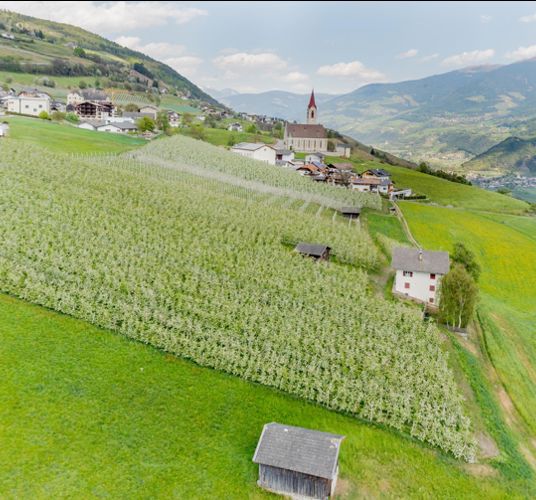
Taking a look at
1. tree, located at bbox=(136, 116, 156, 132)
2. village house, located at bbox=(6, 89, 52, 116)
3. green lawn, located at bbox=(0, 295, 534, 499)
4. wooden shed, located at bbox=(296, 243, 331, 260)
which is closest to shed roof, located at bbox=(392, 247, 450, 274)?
wooden shed, located at bbox=(296, 243, 331, 260)

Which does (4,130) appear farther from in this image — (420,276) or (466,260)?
(466,260)

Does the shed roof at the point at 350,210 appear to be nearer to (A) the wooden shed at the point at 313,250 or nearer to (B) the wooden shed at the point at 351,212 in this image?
(B) the wooden shed at the point at 351,212

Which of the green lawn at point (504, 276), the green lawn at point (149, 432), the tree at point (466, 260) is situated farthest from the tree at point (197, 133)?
the green lawn at point (149, 432)

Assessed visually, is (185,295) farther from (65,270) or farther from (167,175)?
(167,175)

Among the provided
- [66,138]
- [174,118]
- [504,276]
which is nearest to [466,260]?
[504,276]

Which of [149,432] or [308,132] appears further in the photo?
[308,132]

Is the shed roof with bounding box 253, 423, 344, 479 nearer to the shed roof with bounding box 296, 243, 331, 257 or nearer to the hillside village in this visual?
the hillside village

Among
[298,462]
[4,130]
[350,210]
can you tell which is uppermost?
[4,130]

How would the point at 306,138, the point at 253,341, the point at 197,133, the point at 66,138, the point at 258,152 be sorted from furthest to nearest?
the point at 306,138 → the point at 197,133 → the point at 258,152 → the point at 66,138 → the point at 253,341

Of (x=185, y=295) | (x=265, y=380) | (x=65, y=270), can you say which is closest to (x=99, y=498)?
(x=265, y=380)
